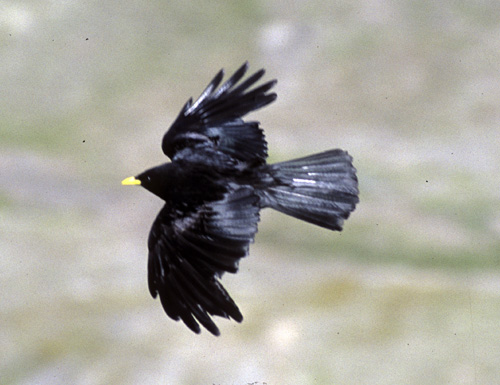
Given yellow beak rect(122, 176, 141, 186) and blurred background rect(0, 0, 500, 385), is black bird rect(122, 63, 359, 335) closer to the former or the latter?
yellow beak rect(122, 176, 141, 186)

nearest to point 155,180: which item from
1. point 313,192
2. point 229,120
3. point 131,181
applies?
point 131,181

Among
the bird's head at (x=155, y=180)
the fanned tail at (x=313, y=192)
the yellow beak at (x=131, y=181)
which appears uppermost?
the yellow beak at (x=131, y=181)

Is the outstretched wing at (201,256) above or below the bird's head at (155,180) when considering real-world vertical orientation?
below

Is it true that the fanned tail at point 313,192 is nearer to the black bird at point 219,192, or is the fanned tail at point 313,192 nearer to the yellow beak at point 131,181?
the black bird at point 219,192

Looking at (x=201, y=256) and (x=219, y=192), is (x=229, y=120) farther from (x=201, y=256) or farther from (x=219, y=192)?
(x=201, y=256)

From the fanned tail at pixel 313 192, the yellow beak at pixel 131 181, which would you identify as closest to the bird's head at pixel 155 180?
the yellow beak at pixel 131 181

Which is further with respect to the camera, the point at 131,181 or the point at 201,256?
the point at 131,181

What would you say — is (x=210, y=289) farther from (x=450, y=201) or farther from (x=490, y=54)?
(x=490, y=54)
